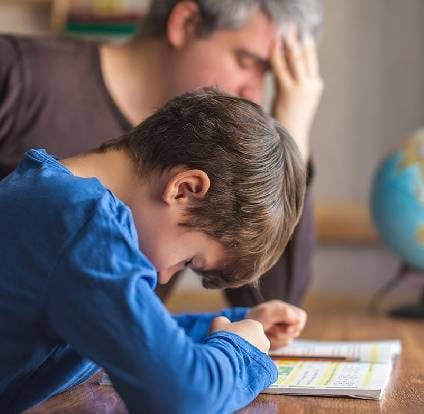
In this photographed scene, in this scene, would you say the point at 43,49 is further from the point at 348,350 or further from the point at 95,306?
the point at 95,306

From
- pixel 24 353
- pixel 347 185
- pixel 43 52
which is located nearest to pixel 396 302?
pixel 347 185

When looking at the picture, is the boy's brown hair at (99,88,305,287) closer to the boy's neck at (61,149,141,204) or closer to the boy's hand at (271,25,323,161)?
the boy's neck at (61,149,141,204)

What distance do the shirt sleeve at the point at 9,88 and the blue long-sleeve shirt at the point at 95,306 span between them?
0.79 m

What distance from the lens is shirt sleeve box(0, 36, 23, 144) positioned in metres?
1.70

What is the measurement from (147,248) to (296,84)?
105cm

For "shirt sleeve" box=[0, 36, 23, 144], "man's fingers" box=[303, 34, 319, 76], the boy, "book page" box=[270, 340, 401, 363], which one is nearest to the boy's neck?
the boy

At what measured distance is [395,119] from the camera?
3016mm

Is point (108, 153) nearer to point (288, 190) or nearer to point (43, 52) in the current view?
point (288, 190)

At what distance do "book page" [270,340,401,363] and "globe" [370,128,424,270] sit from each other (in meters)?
0.75

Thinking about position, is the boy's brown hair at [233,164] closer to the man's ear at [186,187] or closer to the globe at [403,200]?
the man's ear at [186,187]

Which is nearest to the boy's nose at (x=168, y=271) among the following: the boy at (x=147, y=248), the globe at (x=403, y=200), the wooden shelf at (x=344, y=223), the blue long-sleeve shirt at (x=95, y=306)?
the boy at (x=147, y=248)

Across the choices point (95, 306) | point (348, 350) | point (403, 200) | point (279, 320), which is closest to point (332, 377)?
point (279, 320)

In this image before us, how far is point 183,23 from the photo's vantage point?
182cm

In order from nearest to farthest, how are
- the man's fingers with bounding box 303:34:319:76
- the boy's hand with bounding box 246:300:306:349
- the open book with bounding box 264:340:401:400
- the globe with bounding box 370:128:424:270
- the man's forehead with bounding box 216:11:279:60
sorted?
the open book with bounding box 264:340:401:400 < the boy's hand with bounding box 246:300:306:349 < the man's forehead with bounding box 216:11:279:60 < the man's fingers with bounding box 303:34:319:76 < the globe with bounding box 370:128:424:270
